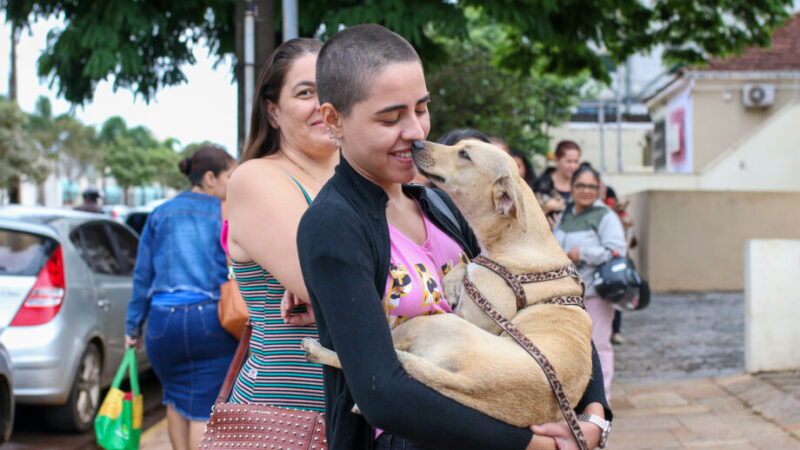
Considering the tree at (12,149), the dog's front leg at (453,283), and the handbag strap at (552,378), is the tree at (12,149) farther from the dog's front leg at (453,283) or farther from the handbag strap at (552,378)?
the handbag strap at (552,378)

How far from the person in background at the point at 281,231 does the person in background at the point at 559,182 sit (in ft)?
14.3

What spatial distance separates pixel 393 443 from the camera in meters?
1.82

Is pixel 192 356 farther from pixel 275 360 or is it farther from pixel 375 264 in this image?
pixel 375 264

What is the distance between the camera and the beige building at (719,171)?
51.3 ft

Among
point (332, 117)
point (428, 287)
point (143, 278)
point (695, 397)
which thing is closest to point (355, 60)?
point (332, 117)

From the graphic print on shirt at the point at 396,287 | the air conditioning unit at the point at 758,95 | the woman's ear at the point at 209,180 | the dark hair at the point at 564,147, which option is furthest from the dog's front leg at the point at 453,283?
the air conditioning unit at the point at 758,95

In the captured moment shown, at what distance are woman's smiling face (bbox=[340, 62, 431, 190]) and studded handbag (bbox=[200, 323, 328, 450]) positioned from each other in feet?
2.59

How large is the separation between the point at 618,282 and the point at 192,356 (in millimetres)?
3333

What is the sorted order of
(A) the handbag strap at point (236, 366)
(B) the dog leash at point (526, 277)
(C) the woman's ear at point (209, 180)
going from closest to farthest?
(B) the dog leash at point (526, 277), (A) the handbag strap at point (236, 366), (C) the woman's ear at point (209, 180)

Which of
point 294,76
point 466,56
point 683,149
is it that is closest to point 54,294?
point 294,76

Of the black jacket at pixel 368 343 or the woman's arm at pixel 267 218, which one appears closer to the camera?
the black jacket at pixel 368 343

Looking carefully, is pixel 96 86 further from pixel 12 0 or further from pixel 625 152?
pixel 625 152

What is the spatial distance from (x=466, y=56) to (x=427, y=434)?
1910 centimetres

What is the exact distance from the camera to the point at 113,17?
792cm
